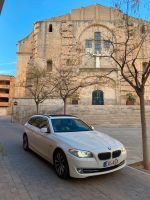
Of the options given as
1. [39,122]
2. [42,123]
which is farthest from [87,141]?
[39,122]

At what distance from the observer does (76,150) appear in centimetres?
500

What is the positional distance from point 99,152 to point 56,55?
3646 centimetres

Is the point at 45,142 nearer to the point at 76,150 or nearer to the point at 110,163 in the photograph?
the point at 76,150

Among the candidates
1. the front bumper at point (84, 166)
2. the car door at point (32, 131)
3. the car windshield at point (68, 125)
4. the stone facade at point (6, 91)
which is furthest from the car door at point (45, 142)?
the stone facade at point (6, 91)

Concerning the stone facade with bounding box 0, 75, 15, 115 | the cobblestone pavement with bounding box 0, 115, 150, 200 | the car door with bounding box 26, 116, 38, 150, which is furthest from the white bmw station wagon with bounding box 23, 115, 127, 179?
the stone facade with bounding box 0, 75, 15, 115

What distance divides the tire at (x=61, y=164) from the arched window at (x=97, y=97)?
103 ft

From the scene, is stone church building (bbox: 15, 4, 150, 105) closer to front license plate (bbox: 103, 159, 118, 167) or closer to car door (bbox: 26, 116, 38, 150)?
car door (bbox: 26, 116, 38, 150)

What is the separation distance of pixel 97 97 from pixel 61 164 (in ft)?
105

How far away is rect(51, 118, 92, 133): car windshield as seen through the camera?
21.3 ft

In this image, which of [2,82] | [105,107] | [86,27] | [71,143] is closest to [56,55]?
[86,27]

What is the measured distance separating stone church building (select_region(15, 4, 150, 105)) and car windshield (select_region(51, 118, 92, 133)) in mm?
26318

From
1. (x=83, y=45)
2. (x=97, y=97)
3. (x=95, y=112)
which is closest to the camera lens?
(x=95, y=112)

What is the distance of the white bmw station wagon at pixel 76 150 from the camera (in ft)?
16.2

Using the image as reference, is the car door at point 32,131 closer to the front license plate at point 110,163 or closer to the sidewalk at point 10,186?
the sidewalk at point 10,186
